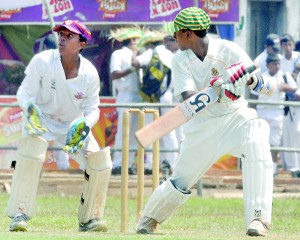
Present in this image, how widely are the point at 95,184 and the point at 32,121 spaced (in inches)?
36.2

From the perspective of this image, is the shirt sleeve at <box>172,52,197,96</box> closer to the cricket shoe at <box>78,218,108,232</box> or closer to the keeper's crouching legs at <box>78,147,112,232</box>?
the keeper's crouching legs at <box>78,147,112,232</box>

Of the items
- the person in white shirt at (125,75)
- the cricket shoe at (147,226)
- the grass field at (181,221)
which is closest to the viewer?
the grass field at (181,221)

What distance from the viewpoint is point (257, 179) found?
11.2 m

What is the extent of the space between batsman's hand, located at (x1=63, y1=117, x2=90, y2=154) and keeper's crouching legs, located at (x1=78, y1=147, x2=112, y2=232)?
1.14 ft

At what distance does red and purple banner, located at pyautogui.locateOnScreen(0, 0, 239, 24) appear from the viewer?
19125 mm

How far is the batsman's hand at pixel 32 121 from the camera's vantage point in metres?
11.8

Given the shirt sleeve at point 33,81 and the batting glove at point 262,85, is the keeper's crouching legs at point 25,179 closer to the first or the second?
the shirt sleeve at point 33,81

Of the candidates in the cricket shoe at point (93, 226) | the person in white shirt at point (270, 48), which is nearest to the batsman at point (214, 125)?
the cricket shoe at point (93, 226)

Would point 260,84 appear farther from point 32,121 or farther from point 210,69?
point 32,121

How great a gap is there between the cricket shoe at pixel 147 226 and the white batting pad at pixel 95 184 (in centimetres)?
67

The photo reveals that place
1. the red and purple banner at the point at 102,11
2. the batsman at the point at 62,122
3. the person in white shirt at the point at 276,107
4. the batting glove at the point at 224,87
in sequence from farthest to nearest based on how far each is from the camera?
the red and purple banner at the point at 102,11 → the person in white shirt at the point at 276,107 → the batsman at the point at 62,122 → the batting glove at the point at 224,87

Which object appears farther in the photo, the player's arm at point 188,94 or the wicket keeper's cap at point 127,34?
the wicket keeper's cap at point 127,34

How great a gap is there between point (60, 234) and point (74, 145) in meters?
0.80

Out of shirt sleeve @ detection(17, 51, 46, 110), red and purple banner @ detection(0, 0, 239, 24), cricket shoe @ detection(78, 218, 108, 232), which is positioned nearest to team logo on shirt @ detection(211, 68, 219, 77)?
shirt sleeve @ detection(17, 51, 46, 110)
